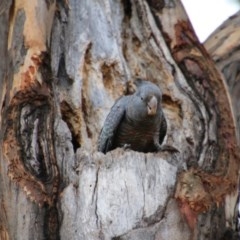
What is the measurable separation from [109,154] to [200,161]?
2.16ft

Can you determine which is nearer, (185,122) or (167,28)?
(185,122)

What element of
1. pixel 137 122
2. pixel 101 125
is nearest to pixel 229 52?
pixel 101 125

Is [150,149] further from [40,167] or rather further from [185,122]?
[40,167]

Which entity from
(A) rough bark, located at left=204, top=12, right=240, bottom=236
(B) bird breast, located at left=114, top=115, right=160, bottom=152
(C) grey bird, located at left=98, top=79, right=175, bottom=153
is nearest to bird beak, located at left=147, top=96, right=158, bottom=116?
(C) grey bird, located at left=98, top=79, right=175, bottom=153

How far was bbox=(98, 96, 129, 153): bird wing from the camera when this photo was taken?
4.86 meters

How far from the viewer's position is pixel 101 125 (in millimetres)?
5176

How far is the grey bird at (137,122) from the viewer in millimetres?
4781

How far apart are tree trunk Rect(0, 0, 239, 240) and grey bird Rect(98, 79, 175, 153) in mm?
150

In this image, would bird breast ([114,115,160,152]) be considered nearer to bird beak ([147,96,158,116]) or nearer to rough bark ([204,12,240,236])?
bird beak ([147,96,158,116])

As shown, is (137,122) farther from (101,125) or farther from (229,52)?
(229,52)

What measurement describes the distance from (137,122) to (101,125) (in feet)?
1.07

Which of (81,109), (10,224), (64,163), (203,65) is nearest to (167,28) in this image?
(203,65)

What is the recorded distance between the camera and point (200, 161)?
197 inches

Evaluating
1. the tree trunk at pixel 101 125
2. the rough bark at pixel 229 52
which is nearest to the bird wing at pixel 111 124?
the tree trunk at pixel 101 125
